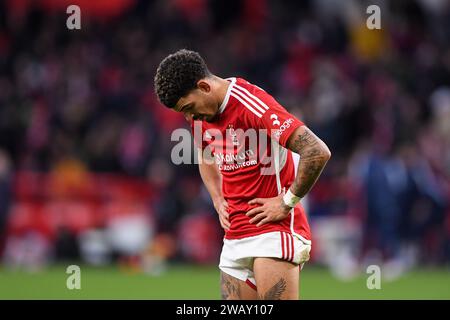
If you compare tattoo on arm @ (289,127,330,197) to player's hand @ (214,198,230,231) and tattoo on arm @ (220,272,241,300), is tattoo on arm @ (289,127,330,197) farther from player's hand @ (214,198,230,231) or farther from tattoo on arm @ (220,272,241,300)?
tattoo on arm @ (220,272,241,300)

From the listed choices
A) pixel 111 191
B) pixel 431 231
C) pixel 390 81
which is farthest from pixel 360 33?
pixel 111 191

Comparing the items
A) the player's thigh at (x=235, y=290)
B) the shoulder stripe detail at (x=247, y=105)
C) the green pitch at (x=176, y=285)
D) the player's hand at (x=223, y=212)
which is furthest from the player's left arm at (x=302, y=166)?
the green pitch at (x=176, y=285)

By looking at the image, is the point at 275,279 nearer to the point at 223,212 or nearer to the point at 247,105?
the point at 223,212

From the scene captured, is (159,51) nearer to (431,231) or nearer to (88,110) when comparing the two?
(88,110)

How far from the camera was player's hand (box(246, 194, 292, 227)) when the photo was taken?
19.0 feet

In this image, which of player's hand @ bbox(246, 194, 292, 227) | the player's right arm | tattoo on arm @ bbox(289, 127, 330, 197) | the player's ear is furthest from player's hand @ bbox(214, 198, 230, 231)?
the player's ear

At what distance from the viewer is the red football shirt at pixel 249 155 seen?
18.9 feet

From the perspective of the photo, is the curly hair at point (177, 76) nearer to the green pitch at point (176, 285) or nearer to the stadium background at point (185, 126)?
the green pitch at point (176, 285)

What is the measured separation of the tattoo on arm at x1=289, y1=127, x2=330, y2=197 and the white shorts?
428mm

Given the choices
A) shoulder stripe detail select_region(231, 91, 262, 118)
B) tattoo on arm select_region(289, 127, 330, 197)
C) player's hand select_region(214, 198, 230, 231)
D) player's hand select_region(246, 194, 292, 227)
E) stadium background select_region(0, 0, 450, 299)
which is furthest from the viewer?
stadium background select_region(0, 0, 450, 299)

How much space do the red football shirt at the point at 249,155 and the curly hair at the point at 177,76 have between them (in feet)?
0.89

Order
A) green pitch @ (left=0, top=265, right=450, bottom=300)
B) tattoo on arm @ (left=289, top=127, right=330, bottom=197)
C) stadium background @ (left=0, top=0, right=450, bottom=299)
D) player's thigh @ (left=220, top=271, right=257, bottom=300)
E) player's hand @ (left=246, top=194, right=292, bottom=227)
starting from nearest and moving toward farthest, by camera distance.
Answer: tattoo on arm @ (left=289, top=127, right=330, bottom=197), player's hand @ (left=246, top=194, right=292, bottom=227), player's thigh @ (left=220, top=271, right=257, bottom=300), green pitch @ (left=0, top=265, right=450, bottom=300), stadium background @ (left=0, top=0, right=450, bottom=299)

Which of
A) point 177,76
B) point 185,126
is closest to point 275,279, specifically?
point 177,76

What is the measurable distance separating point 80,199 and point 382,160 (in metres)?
4.62
